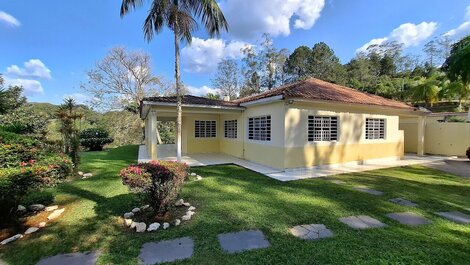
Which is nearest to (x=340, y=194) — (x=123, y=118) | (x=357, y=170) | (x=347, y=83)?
(x=357, y=170)

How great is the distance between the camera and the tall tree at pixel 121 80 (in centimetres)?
2569

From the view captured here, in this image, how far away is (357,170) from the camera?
10680 millimetres

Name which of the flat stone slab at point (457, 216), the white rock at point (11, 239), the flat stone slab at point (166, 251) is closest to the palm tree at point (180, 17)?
the white rock at point (11, 239)

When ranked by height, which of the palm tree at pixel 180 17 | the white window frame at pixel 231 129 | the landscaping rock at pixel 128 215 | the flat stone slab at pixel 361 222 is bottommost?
the flat stone slab at pixel 361 222

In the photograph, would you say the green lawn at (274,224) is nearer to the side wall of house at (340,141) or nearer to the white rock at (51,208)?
the white rock at (51,208)

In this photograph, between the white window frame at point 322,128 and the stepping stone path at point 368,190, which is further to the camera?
the white window frame at point 322,128

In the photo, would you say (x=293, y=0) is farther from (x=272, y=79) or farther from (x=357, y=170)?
(x=272, y=79)

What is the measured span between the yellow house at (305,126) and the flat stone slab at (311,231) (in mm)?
5391

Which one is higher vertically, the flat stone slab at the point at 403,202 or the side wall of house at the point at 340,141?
the side wall of house at the point at 340,141

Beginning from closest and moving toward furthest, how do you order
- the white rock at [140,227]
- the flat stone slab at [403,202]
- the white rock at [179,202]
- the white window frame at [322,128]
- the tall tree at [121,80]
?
the white rock at [140,227] → the white rock at [179,202] → the flat stone slab at [403,202] → the white window frame at [322,128] → the tall tree at [121,80]

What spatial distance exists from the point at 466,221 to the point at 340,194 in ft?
8.73

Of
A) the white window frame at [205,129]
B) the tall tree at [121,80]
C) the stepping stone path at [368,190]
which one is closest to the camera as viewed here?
the stepping stone path at [368,190]

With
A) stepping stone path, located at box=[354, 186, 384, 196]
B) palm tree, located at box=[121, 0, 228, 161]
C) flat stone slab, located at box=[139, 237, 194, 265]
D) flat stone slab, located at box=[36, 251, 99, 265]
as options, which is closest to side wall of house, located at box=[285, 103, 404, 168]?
stepping stone path, located at box=[354, 186, 384, 196]

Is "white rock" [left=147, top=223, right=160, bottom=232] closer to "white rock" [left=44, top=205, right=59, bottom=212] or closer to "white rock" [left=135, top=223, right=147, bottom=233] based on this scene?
"white rock" [left=135, top=223, right=147, bottom=233]
